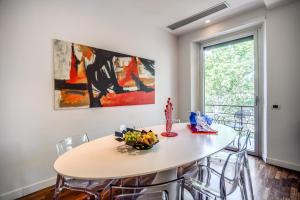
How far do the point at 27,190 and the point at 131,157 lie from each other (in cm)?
171

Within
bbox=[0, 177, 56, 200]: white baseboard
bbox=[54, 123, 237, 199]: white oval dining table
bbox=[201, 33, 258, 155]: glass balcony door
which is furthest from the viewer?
bbox=[201, 33, 258, 155]: glass balcony door

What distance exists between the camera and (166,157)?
4.12ft

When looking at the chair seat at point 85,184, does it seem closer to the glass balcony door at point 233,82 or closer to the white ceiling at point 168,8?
the glass balcony door at point 233,82

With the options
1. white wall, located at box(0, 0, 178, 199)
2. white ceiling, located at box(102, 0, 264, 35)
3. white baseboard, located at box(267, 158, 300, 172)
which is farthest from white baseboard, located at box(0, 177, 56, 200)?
white baseboard, located at box(267, 158, 300, 172)

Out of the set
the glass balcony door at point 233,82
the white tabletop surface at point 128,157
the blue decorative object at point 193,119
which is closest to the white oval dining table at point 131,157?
the white tabletop surface at point 128,157

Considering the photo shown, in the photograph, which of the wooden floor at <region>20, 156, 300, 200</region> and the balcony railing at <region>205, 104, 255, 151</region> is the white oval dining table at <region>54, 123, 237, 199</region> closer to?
the wooden floor at <region>20, 156, 300, 200</region>

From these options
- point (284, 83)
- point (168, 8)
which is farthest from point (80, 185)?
point (284, 83)

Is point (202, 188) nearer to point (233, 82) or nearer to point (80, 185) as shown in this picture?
point (80, 185)

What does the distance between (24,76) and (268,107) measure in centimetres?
367

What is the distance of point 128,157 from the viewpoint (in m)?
1.25

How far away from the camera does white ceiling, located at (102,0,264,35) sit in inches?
108

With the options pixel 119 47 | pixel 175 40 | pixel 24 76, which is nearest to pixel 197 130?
pixel 119 47

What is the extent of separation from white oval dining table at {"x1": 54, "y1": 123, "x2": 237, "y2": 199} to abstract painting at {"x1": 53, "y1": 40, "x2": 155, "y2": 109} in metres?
1.05

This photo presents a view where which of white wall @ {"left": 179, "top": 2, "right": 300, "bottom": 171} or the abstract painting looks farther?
white wall @ {"left": 179, "top": 2, "right": 300, "bottom": 171}
